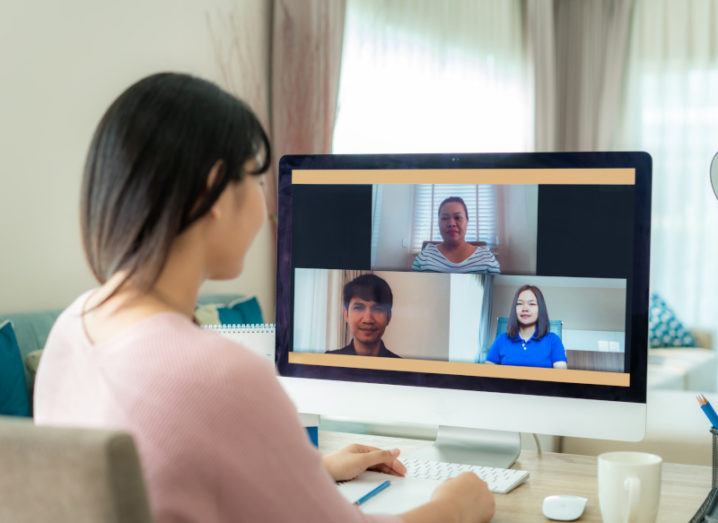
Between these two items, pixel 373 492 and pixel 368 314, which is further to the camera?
pixel 368 314

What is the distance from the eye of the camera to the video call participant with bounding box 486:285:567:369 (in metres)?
1.33

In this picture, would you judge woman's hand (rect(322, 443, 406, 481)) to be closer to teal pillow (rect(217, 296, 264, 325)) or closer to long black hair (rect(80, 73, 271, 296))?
long black hair (rect(80, 73, 271, 296))

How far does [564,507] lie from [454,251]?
420 millimetres

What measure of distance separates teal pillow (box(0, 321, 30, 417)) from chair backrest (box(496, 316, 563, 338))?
4.16 ft

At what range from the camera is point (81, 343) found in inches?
30.6

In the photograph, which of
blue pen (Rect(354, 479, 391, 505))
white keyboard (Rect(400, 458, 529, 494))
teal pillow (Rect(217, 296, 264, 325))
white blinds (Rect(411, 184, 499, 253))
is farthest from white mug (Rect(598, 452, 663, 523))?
teal pillow (Rect(217, 296, 264, 325))

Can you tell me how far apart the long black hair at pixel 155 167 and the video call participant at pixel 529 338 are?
25.8 inches

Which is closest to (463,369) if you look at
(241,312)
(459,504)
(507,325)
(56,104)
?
(507,325)

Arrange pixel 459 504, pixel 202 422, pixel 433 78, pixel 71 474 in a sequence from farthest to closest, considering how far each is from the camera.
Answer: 1. pixel 433 78
2. pixel 459 504
3. pixel 202 422
4. pixel 71 474

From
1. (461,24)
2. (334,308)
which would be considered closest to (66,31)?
(334,308)

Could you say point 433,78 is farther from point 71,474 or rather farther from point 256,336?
point 71,474

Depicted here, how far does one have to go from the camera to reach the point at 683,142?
5.67m

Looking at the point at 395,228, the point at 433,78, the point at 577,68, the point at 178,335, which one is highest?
the point at 577,68

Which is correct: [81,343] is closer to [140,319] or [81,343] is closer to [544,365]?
[140,319]
